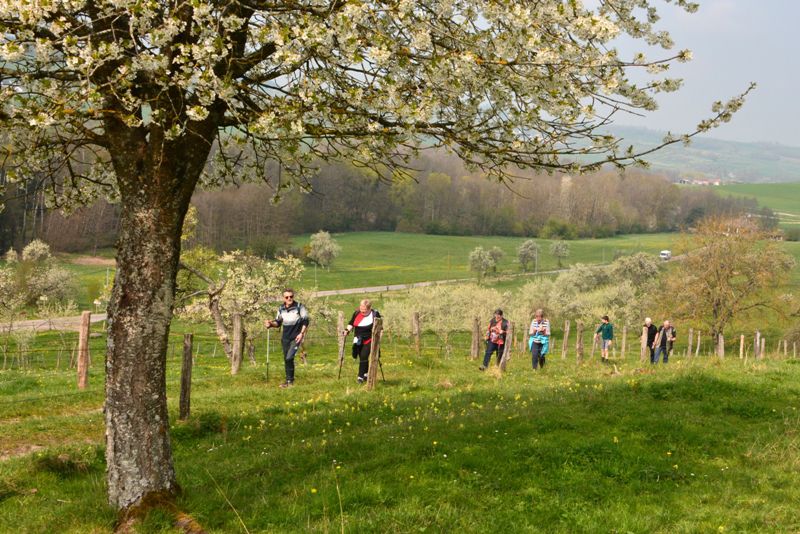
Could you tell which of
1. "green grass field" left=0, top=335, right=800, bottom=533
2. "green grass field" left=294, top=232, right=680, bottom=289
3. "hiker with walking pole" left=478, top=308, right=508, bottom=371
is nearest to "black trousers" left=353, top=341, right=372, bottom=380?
"green grass field" left=0, top=335, right=800, bottom=533

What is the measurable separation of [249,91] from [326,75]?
1004mm

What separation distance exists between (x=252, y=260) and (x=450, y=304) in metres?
31.4

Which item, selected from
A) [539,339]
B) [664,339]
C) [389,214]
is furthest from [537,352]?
[389,214]

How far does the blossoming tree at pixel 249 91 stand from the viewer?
A: 23.1 feet

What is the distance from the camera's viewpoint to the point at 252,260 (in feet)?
150

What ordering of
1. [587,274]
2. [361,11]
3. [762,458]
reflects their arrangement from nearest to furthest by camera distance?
[361,11]
[762,458]
[587,274]

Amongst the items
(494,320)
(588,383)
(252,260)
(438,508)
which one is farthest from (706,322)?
(438,508)

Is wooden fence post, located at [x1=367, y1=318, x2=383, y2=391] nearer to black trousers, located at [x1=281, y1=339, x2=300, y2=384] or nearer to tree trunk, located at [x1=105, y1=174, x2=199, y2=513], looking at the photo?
black trousers, located at [x1=281, y1=339, x2=300, y2=384]

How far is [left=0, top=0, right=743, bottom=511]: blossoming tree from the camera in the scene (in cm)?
704

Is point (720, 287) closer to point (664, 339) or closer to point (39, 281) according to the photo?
point (664, 339)

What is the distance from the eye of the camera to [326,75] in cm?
788

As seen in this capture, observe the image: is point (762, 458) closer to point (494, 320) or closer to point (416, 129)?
point (416, 129)

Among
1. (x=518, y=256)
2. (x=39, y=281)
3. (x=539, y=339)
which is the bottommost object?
(x=39, y=281)

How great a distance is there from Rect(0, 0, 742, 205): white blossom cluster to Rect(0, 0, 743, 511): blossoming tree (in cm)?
3
